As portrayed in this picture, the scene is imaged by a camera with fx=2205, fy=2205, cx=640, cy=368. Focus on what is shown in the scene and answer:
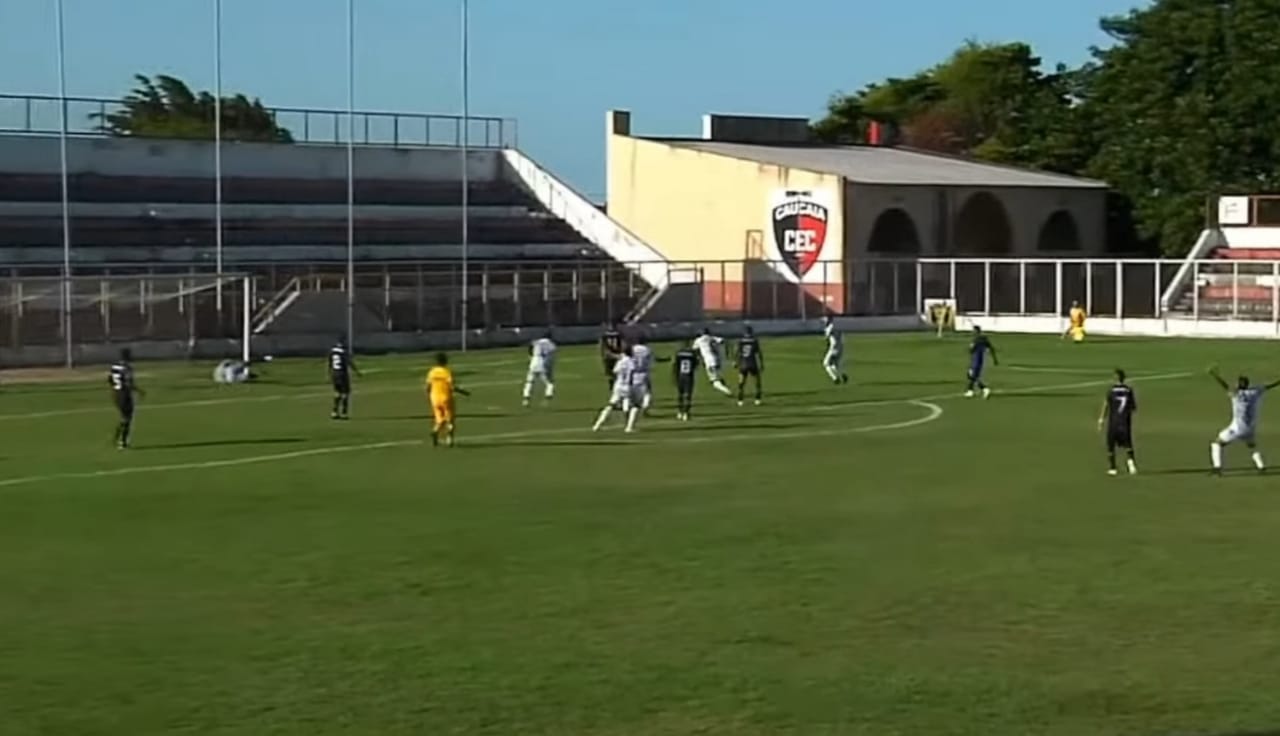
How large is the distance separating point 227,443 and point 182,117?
67.1 m

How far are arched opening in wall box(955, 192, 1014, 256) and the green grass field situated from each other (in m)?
45.9

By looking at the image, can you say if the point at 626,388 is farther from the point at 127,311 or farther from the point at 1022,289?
the point at 1022,289

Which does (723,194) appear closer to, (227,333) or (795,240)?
(795,240)

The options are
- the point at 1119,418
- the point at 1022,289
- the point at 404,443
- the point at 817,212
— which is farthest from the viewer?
the point at 817,212

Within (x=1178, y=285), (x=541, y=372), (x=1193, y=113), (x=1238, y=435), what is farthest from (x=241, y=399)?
(x=1193, y=113)

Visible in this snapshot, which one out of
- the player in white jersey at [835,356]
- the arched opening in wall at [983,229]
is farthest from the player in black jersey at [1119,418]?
the arched opening in wall at [983,229]

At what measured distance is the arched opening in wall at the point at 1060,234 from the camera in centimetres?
8581

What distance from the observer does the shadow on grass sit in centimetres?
3447

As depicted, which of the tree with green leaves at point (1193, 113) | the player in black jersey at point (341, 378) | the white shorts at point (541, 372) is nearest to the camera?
the player in black jersey at point (341, 378)

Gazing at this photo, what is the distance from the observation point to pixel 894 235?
8212cm

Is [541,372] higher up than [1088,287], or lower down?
lower down

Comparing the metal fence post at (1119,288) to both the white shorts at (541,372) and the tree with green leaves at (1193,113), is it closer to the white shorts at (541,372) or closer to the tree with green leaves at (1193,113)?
the tree with green leaves at (1193,113)

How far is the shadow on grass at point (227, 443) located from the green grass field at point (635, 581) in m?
0.19

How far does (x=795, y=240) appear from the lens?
7881 cm
